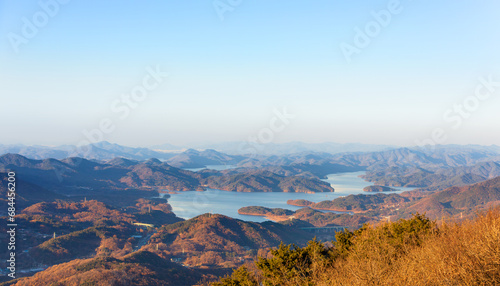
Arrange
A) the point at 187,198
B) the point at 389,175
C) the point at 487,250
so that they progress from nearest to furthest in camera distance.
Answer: the point at 487,250 → the point at 187,198 → the point at 389,175

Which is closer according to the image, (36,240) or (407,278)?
(407,278)

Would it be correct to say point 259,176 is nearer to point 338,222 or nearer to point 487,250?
point 338,222

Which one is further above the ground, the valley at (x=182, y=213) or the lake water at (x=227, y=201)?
the valley at (x=182, y=213)

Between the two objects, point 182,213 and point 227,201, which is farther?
point 227,201

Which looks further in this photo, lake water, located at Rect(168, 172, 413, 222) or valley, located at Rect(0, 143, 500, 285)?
lake water, located at Rect(168, 172, 413, 222)

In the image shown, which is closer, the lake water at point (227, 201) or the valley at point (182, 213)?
the valley at point (182, 213)

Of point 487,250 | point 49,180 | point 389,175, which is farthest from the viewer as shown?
point 389,175

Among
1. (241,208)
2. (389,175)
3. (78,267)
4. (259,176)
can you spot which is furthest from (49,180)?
(389,175)

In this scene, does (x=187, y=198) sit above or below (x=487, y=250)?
below

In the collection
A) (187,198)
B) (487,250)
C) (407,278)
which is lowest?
(187,198)

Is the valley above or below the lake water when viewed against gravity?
above

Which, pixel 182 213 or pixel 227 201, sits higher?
pixel 182 213
